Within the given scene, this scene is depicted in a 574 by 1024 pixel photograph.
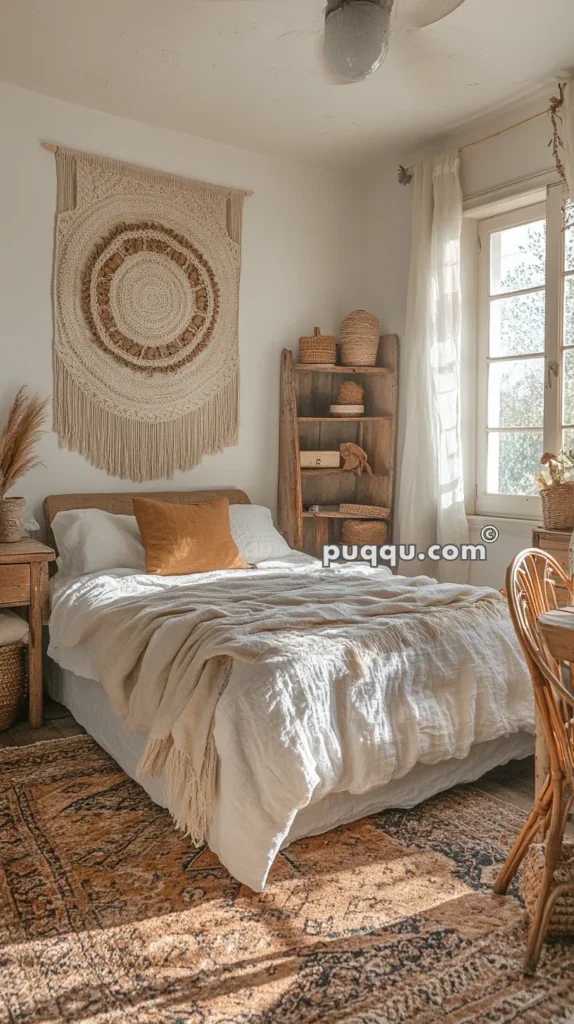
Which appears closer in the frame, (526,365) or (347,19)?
(347,19)

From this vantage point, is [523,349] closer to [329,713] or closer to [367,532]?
[367,532]

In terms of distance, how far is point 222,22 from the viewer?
2.87 metres

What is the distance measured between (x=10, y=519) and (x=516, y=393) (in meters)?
2.42

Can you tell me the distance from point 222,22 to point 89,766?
273cm

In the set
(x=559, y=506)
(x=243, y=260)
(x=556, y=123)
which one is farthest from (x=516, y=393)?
(x=243, y=260)

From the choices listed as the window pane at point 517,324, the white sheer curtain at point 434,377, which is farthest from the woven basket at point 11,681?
the window pane at point 517,324

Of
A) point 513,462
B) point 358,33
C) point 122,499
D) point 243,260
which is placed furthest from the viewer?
point 243,260

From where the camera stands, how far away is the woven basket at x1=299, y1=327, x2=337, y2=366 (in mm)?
4160

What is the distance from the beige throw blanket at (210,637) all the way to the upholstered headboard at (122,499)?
0.60 metres

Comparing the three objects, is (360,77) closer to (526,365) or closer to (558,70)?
(558,70)

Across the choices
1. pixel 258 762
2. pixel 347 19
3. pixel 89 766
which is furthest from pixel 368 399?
pixel 258 762

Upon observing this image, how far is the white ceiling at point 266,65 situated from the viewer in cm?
281

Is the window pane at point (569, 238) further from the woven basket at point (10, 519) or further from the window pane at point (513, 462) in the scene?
the woven basket at point (10, 519)

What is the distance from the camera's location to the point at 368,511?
4.14m
